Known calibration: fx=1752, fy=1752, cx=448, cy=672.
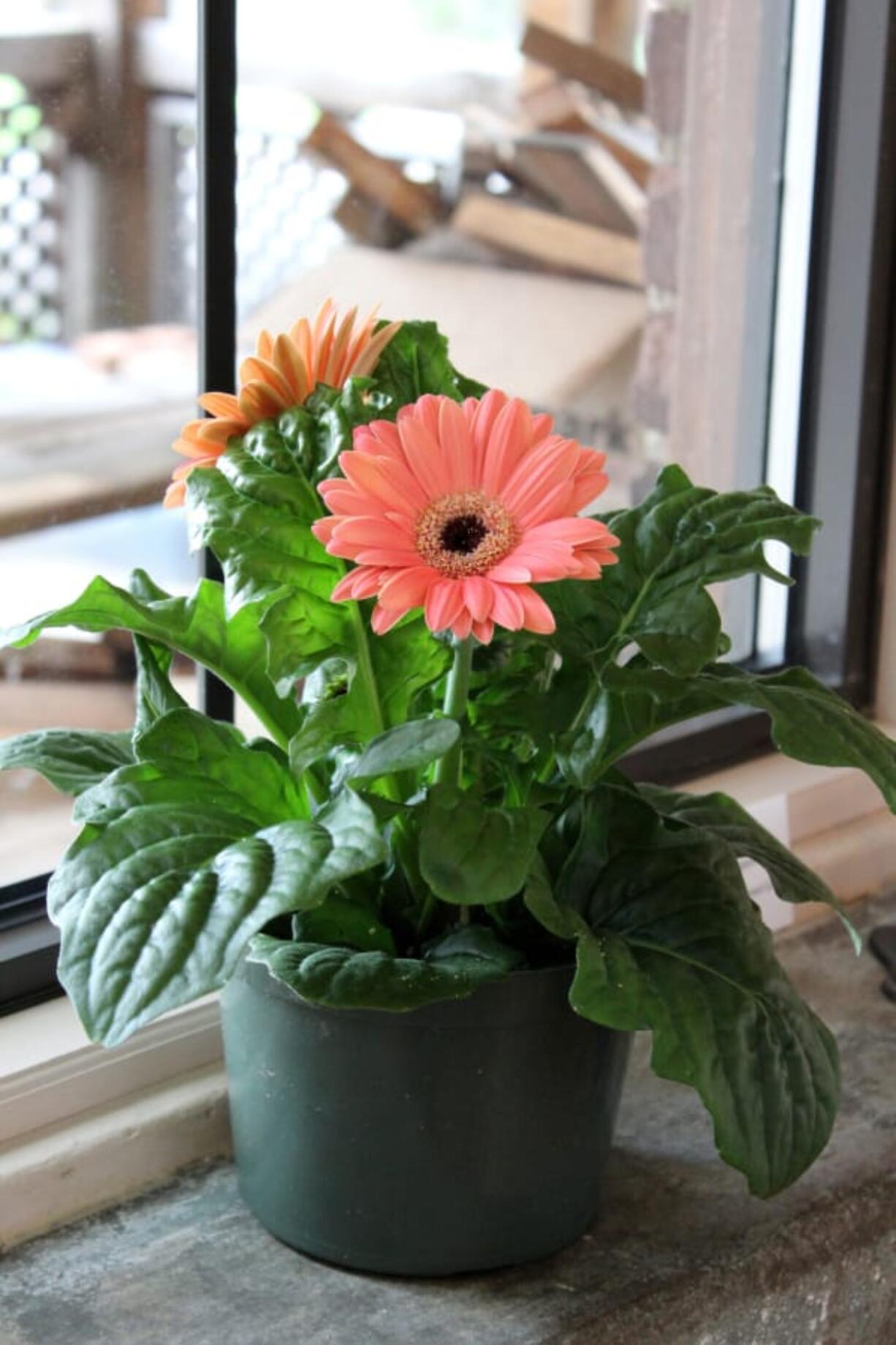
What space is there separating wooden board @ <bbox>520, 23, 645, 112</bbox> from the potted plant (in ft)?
7.89

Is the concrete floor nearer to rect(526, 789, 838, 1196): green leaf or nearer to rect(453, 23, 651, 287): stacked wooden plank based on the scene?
rect(526, 789, 838, 1196): green leaf

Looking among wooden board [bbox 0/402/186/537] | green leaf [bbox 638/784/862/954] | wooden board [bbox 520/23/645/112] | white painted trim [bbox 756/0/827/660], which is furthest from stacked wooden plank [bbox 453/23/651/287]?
green leaf [bbox 638/784/862/954]

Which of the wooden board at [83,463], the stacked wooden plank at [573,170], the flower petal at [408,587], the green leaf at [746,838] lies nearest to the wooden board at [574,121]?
the stacked wooden plank at [573,170]

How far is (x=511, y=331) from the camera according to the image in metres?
3.38

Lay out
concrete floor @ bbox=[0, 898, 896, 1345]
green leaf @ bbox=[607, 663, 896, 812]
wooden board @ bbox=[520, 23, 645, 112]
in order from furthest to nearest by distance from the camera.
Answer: wooden board @ bbox=[520, 23, 645, 112] < concrete floor @ bbox=[0, 898, 896, 1345] < green leaf @ bbox=[607, 663, 896, 812]

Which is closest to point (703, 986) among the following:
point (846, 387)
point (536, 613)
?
point (536, 613)

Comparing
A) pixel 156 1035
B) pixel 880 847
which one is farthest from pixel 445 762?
pixel 880 847

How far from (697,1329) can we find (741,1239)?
68mm

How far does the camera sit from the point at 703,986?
0.86 metres

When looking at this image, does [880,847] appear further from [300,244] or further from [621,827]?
[300,244]

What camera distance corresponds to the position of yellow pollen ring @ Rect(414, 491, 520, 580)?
29.5 inches

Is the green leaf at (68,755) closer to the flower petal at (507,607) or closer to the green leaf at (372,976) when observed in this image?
the green leaf at (372,976)

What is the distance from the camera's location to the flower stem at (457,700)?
0.81 metres

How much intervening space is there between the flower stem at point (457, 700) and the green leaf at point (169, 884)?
2.5 inches
